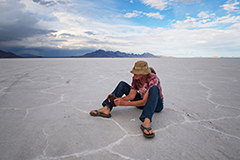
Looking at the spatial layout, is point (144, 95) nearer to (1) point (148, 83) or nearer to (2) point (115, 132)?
(1) point (148, 83)

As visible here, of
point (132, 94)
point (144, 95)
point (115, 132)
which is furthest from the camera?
point (132, 94)

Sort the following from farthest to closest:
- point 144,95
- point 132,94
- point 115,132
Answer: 1. point 132,94
2. point 144,95
3. point 115,132

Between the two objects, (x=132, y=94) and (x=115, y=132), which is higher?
(x=132, y=94)

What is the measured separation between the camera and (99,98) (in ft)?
7.87

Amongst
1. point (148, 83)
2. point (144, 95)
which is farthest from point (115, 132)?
point (148, 83)

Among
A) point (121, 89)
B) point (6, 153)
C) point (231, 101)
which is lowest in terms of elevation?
point (6, 153)

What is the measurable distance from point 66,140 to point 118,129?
483 mm

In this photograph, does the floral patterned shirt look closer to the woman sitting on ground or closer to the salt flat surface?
the woman sitting on ground

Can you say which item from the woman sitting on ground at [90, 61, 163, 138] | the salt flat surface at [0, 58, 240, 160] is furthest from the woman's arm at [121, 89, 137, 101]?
the salt flat surface at [0, 58, 240, 160]

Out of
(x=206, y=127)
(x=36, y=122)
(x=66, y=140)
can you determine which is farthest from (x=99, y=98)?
(x=206, y=127)

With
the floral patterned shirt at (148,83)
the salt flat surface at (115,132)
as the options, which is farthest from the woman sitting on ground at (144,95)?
the salt flat surface at (115,132)

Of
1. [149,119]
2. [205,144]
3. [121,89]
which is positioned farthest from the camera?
[121,89]

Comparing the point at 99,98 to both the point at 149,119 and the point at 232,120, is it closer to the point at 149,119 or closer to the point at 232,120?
the point at 149,119

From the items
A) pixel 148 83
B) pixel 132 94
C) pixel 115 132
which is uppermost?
pixel 148 83
